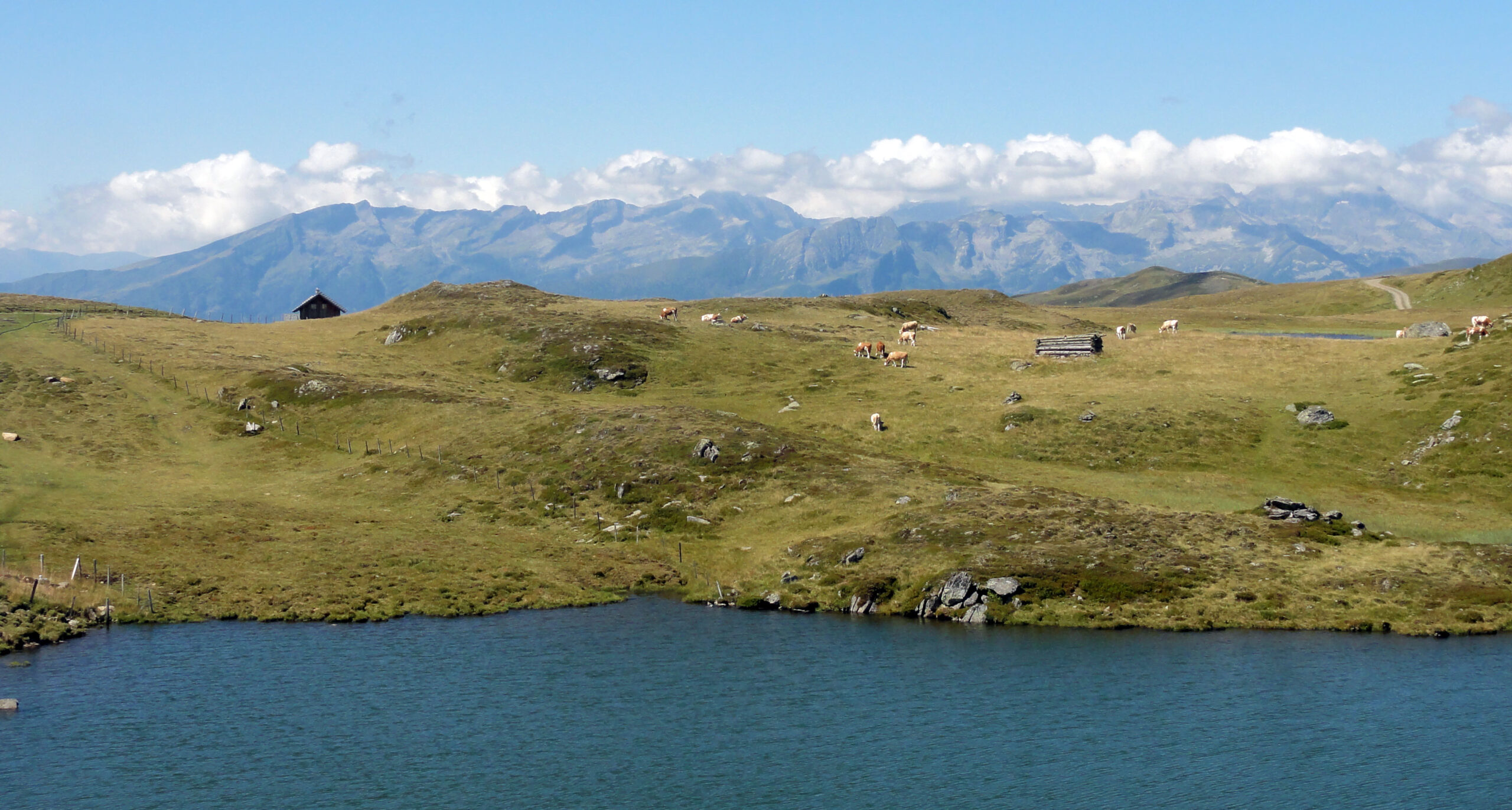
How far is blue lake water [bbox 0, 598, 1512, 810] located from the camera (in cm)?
4494

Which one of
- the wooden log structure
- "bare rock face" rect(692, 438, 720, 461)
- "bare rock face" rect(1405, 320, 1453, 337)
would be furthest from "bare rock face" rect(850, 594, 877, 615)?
"bare rock face" rect(1405, 320, 1453, 337)

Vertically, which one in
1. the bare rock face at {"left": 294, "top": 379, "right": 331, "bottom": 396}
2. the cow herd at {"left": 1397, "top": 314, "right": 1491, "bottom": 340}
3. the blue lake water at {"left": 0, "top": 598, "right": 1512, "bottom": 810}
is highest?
the cow herd at {"left": 1397, "top": 314, "right": 1491, "bottom": 340}

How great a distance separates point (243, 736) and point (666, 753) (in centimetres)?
2014

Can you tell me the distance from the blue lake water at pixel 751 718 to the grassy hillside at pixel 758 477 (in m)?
5.91

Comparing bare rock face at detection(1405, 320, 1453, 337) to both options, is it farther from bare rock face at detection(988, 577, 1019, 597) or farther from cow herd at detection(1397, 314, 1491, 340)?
bare rock face at detection(988, 577, 1019, 597)

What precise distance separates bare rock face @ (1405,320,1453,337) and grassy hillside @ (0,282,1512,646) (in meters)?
15.4

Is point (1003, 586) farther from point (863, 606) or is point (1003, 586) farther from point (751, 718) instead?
point (751, 718)

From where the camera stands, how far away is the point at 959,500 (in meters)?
83.9

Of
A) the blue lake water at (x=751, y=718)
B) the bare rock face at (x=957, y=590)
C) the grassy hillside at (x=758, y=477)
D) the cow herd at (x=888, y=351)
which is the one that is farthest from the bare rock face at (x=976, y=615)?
the cow herd at (x=888, y=351)

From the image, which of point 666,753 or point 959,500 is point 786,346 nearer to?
point 959,500

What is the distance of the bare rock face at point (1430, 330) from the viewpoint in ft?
456

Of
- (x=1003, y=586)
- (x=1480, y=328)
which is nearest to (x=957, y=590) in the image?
(x=1003, y=586)

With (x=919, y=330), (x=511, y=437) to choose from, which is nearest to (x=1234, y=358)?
(x=919, y=330)

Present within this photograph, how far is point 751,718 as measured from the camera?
178ft
